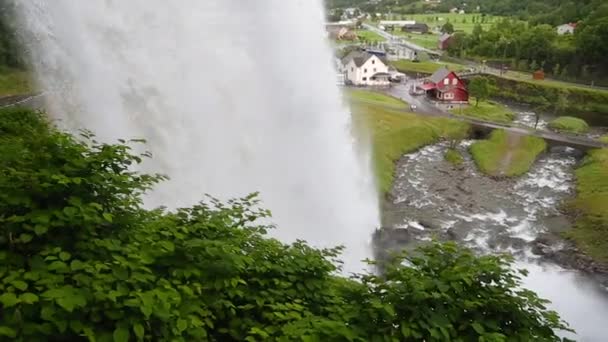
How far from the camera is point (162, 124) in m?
14.9

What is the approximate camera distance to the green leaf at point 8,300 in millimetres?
3696

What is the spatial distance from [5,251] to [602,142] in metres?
40.9

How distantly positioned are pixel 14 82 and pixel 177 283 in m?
20.2

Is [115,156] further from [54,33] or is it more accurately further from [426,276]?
[54,33]

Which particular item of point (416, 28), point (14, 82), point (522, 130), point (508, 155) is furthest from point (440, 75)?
point (416, 28)

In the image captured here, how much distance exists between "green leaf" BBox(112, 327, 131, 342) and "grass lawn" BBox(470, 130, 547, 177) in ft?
96.9

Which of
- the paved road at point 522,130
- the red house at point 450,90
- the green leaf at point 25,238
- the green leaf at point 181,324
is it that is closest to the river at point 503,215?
the paved road at point 522,130

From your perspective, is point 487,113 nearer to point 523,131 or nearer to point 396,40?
point 523,131

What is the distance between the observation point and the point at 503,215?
79.8 ft

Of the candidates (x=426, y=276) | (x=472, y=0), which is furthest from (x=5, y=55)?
(x=472, y=0)

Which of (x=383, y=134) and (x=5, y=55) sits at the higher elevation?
(x=5, y=55)

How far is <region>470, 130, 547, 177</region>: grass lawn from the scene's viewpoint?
31044 mm

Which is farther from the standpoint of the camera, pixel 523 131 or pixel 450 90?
pixel 450 90

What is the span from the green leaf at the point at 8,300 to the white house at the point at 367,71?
61470mm
